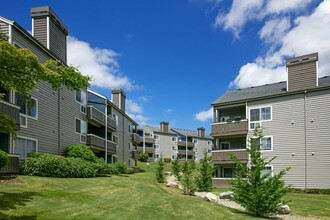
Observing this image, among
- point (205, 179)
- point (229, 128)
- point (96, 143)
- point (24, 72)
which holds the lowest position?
point (205, 179)

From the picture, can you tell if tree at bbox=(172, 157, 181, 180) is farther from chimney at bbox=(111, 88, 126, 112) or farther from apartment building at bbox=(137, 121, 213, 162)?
apartment building at bbox=(137, 121, 213, 162)

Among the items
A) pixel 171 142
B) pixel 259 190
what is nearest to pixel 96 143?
pixel 259 190

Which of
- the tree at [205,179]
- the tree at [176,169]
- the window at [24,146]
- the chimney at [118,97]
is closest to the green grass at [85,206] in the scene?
the window at [24,146]

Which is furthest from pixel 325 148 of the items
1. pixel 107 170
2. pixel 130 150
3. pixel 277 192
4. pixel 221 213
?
pixel 130 150

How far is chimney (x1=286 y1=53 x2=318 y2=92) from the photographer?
81.1ft

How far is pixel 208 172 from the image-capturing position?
2288 centimetres

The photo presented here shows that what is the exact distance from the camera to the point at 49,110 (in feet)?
69.7

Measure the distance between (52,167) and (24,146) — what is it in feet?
7.63

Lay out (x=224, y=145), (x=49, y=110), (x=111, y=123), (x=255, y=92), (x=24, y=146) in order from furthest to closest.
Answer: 1. (x=111, y=123)
2. (x=224, y=145)
3. (x=255, y=92)
4. (x=49, y=110)
5. (x=24, y=146)

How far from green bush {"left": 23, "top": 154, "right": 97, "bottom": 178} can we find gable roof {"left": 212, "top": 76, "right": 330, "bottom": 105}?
16495 mm

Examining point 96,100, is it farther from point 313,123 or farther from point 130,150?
point 313,123

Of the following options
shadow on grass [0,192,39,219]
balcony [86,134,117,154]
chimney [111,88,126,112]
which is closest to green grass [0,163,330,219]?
shadow on grass [0,192,39,219]

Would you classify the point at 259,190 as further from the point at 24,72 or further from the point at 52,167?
the point at 52,167

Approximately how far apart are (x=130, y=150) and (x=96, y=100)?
16252 mm
